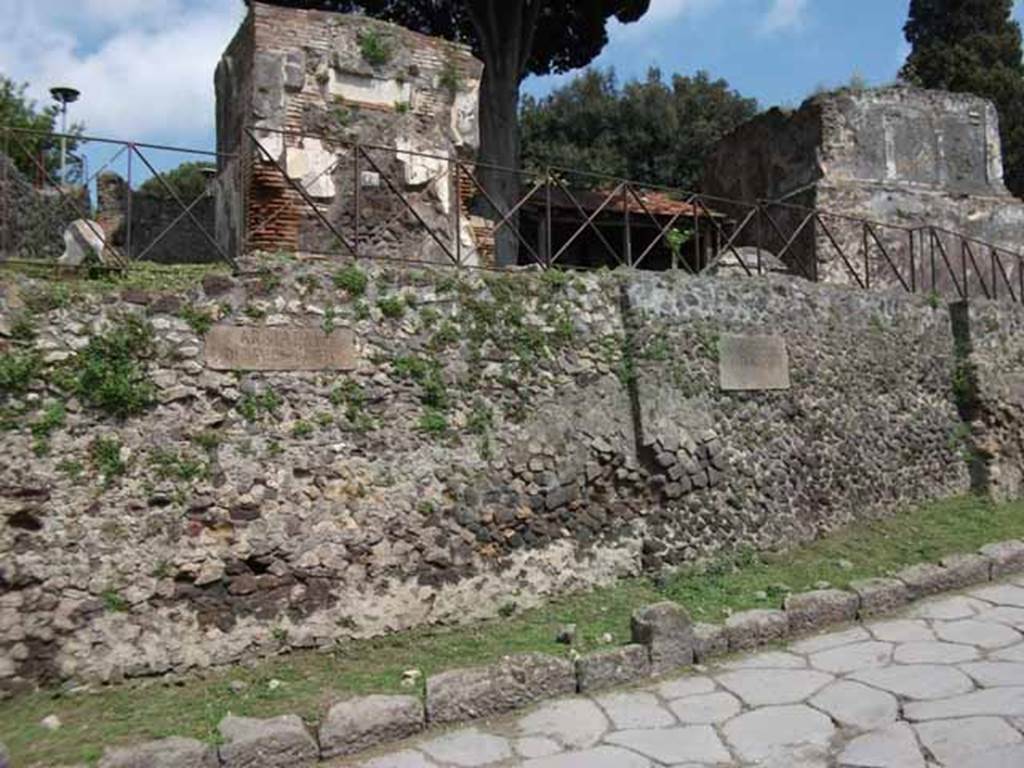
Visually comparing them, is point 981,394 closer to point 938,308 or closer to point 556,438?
point 938,308

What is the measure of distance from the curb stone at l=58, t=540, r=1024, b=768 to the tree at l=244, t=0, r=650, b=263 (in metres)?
9.73

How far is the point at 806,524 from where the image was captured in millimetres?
8117

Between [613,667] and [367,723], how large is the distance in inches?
55.9

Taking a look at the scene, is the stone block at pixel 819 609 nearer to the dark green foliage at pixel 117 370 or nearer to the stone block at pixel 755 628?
the stone block at pixel 755 628

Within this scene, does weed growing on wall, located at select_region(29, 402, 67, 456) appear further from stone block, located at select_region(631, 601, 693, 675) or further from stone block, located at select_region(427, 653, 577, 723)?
stone block, located at select_region(631, 601, 693, 675)

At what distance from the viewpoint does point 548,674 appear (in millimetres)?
4812

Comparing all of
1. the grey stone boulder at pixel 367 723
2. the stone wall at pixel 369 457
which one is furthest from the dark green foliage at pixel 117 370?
the grey stone boulder at pixel 367 723

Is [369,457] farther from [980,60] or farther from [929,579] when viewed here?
[980,60]

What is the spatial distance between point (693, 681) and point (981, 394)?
6614mm

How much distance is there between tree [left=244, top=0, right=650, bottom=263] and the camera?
1619 cm

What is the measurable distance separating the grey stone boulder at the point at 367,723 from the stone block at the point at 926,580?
3726mm

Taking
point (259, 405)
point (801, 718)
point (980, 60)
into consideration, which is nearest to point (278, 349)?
point (259, 405)

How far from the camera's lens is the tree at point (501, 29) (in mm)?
16188

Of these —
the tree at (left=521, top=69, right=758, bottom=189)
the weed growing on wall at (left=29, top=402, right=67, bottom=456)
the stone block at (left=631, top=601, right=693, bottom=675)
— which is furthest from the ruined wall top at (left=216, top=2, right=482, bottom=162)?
the tree at (left=521, top=69, right=758, bottom=189)
